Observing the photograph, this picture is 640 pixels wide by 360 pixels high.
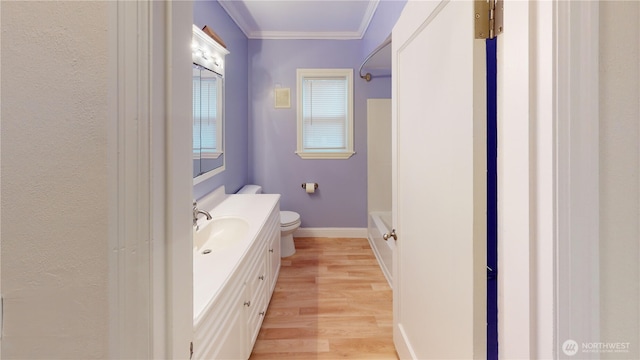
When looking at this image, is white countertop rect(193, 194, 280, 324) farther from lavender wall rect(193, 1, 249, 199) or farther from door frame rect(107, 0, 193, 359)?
door frame rect(107, 0, 193, 359)

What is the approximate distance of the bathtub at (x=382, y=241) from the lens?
2701 millimetres

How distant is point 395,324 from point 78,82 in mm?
1764

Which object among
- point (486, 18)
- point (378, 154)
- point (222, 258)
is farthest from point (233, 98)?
point (486, 18)

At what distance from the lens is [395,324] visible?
173cm

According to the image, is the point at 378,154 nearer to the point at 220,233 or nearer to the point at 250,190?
the point at 250,190

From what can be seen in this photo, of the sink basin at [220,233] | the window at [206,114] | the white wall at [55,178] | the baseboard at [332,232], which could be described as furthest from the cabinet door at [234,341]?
the baseboard at [332,232]

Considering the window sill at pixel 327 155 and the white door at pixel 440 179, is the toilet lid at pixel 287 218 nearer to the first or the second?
the window sill at pixel 327 155

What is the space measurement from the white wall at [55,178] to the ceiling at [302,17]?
2.61m

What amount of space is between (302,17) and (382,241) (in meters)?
2.49
